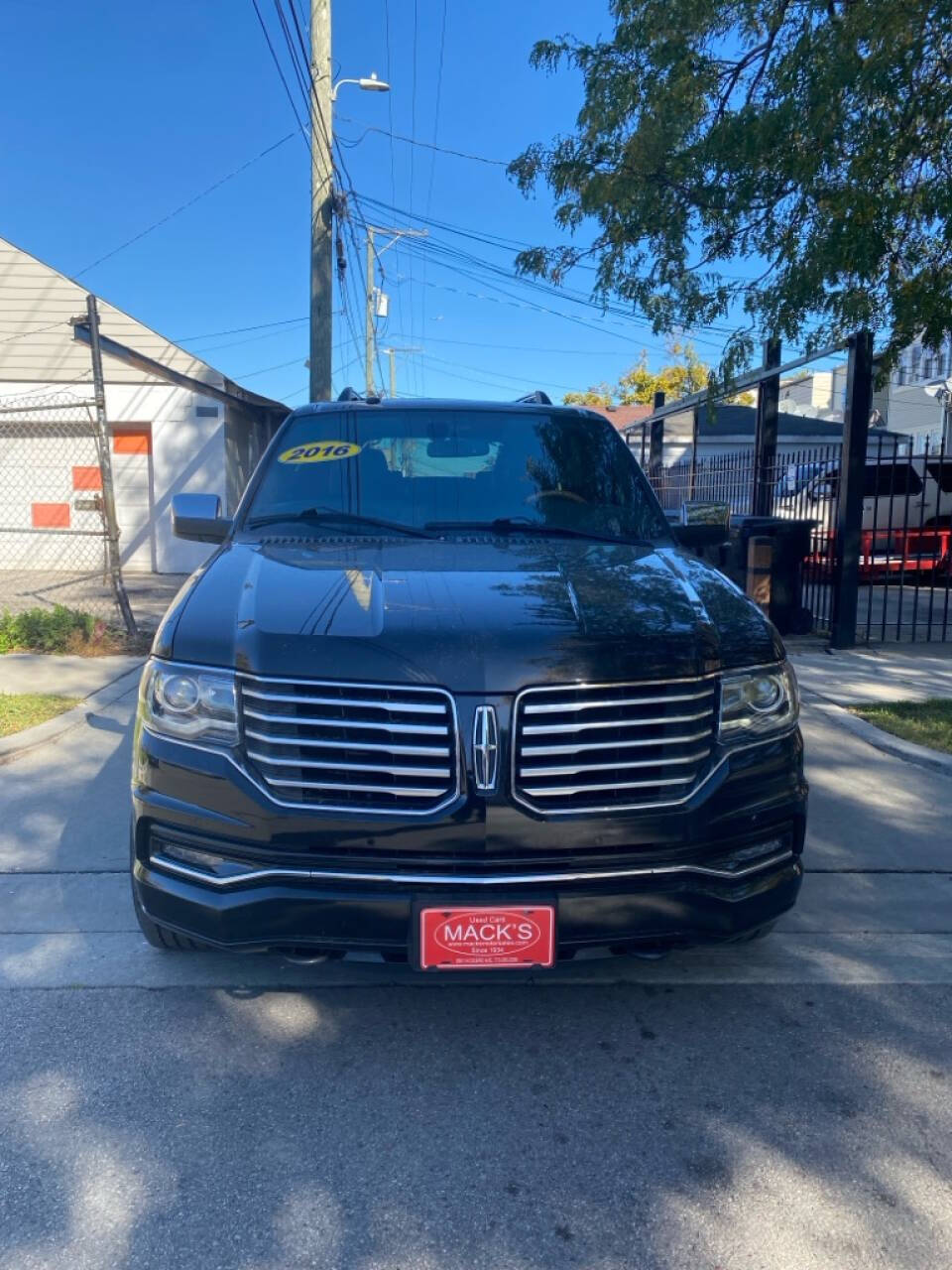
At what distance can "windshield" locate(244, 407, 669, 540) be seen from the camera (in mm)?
4395

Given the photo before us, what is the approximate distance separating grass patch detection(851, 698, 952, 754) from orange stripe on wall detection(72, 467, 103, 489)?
40.5ft

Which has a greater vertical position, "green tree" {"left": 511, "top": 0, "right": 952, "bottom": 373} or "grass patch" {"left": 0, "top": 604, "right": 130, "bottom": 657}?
"green tree" {"left": 511, "top": 0, "right": 952, "bottom": 373}

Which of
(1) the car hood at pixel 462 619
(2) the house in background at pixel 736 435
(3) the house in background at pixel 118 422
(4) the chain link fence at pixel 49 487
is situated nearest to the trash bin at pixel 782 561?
(1) the car hood at pixel 462 619

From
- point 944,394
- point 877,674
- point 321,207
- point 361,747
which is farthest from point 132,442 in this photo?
point 944,394

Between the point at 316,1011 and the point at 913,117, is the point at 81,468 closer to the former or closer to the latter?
the point at 913,117

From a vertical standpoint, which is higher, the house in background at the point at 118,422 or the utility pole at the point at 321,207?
the utility pole at the point at 321,207

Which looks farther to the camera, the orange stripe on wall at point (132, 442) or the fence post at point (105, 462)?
the orange stripe on wall at point (132, 442)

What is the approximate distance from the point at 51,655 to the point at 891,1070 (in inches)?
308


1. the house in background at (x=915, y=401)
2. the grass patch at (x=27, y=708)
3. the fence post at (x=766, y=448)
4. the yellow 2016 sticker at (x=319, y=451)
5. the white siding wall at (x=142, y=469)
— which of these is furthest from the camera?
the house in background at (x=915, y=401)

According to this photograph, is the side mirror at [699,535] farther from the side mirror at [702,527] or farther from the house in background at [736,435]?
the house in background at [736,435]

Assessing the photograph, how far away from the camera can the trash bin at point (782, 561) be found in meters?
10.2

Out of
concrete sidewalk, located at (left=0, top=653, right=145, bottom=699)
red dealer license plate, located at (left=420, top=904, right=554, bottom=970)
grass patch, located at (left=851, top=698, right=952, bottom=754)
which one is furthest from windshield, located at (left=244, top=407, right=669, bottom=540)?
concrete sidewalk, located at (left=0, top=653, right=145, bottom=699)

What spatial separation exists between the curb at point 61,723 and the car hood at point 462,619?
125 inches

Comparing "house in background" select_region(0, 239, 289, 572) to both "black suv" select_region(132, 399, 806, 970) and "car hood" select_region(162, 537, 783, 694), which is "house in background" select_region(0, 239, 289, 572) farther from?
"black suv" select_region(132, 399, 806, 970)
